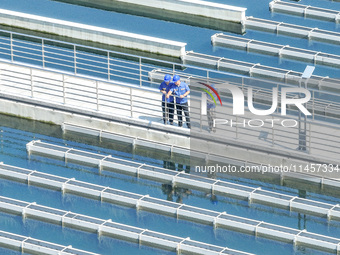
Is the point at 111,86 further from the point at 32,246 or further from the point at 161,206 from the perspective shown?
the point at 32,246

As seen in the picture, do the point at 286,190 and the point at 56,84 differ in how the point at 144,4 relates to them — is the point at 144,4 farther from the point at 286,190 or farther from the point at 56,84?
the point at 286,190

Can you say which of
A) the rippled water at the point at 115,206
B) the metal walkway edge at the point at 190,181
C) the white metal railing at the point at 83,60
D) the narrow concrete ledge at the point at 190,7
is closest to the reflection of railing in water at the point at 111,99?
the white metal railing at the point at 83,60

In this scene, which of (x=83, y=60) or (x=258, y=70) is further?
(x=83, y=60)

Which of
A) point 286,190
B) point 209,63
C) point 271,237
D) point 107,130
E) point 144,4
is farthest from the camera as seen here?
point 144,4

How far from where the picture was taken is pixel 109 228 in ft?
87.2

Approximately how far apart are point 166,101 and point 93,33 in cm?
586

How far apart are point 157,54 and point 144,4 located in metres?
2.91

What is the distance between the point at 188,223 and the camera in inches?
1065

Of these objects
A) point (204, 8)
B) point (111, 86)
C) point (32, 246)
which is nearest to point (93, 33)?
point (204, 8)

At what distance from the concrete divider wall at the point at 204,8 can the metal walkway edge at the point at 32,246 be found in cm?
1098

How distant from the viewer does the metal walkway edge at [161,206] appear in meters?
26.5

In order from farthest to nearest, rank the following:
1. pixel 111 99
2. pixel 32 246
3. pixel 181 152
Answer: pixel 111 99 → pixel 181 152 → pixel 32 246

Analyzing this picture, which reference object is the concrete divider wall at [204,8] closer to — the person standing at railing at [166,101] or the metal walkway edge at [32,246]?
the person standing at railing at [166,101]

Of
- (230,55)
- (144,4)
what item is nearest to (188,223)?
(230,55)
